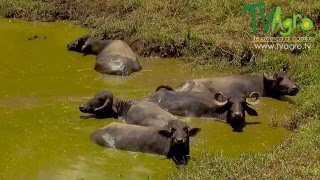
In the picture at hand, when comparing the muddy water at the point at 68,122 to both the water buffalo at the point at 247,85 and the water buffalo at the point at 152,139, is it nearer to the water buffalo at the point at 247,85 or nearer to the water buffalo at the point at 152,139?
the water buffalo at the point at 152,139

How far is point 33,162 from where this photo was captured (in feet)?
26.0

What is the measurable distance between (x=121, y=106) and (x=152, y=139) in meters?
1.52

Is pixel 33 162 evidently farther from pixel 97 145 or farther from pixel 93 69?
pixel 93 69

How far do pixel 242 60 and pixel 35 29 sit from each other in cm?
572

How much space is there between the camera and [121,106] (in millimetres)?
9609

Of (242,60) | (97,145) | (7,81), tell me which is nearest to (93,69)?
(7,81)

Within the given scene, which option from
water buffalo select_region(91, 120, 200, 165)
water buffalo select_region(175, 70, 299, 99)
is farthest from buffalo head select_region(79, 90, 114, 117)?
water buffalo select_region(175, 70, 299, 99)

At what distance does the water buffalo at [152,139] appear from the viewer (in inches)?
315

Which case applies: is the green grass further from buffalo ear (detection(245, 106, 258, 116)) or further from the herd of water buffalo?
buffalo ear (detection(245, 106, 258, 116))

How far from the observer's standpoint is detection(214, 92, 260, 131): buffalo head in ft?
30.7

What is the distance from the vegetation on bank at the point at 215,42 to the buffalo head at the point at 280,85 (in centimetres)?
19

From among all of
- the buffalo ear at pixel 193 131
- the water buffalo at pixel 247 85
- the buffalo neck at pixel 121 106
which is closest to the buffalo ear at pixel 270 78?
the water buffalo at pixel 247 85

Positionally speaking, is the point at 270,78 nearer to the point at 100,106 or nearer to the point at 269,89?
the point at 269,89

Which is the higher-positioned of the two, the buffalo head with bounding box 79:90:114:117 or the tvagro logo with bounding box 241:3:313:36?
the tvagro logo with bounding box 241:3:313:36
